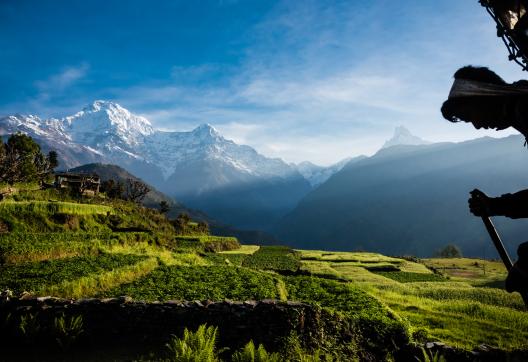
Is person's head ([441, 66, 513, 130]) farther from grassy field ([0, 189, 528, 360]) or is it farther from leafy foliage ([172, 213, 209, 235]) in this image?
leafy foliage ([172, 213, 209, 235])

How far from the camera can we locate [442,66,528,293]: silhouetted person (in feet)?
18.9

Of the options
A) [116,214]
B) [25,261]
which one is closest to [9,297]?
[25,261]

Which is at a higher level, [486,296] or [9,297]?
[9,297]

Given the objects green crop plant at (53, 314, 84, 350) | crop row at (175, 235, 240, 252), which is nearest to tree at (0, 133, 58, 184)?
crop row at (175, 235, 240, 252)

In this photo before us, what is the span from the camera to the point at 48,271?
1071 inches

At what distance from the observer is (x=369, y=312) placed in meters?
21.2

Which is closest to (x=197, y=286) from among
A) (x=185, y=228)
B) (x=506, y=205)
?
(x=506, y=205)

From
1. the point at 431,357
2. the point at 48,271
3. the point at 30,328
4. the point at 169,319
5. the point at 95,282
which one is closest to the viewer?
the point at 431,357

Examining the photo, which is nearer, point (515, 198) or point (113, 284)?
point (515, 198)

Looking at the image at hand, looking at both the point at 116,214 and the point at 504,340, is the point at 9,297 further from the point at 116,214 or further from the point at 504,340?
the point at 116,214

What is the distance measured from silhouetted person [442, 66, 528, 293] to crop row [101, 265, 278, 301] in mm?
17768

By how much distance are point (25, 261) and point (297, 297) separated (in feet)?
84.4

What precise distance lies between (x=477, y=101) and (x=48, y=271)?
1187 inches

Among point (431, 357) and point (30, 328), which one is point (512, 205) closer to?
point (431, 357)
